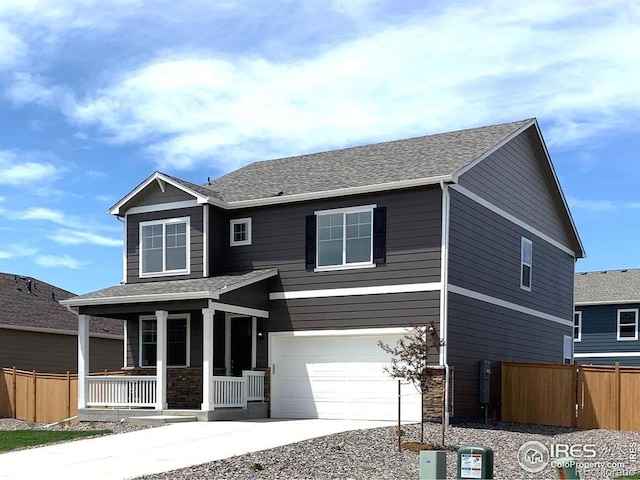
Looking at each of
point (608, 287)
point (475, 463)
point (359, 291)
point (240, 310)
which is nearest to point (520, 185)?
point (359, 291)

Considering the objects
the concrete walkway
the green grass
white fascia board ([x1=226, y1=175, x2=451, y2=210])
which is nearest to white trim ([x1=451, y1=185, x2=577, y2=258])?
white fascia board ([x1=226, y1=175, x2=451, y2=210])

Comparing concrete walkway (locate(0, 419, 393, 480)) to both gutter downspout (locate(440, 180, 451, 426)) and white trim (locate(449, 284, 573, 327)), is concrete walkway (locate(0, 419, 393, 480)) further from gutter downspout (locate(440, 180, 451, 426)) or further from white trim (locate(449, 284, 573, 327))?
white trim (locate(449, 284, 573, 327))

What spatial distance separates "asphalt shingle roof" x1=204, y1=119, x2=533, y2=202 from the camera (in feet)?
71.0

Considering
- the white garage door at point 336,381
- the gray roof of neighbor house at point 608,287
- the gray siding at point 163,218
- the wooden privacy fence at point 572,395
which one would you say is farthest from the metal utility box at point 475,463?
the gray roof of neighbor house at point 608,287

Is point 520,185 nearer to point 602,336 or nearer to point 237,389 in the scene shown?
point 237,389

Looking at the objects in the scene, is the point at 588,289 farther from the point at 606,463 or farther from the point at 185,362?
the point at 606,463

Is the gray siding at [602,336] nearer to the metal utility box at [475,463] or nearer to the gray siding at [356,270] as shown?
the gray siding at [356,270]

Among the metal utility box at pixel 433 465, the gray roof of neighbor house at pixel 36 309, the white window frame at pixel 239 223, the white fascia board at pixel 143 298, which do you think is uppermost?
the white window frame at pixel 239 223

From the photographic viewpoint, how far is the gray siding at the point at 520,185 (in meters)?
22.8

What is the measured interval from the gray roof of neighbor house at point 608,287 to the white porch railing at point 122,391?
77.2 ft

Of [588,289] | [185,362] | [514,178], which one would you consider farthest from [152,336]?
[588,289]

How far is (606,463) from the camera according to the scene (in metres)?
15.0

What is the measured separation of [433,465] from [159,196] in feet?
50.4

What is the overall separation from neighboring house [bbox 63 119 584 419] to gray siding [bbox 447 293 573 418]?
0.19 ft
